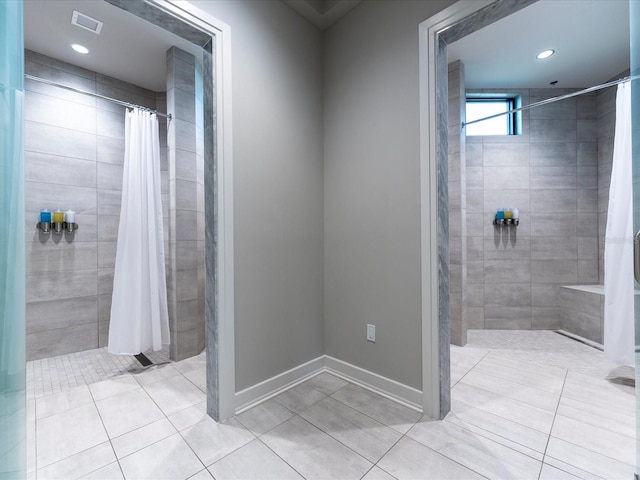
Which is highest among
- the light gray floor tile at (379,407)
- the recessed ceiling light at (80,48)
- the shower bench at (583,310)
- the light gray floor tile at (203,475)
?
the recessed ceiling light at (80,48)

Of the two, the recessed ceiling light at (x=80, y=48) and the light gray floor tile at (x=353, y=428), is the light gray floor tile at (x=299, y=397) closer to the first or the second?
the light gray floor tile at (x=353, y=428)

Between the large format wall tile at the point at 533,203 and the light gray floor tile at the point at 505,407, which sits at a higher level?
the large format wall tile at the point at 533,203

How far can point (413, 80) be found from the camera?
170 cm

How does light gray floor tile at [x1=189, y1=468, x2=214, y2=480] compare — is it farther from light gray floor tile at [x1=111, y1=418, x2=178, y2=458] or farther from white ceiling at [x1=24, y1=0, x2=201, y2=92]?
white ceiling at [x1=24, y1=0, x2=201, y2=92]

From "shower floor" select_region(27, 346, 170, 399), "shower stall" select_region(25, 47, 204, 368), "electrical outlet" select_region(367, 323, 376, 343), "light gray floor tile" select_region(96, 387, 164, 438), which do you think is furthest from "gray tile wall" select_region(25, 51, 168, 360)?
"electrical outlet" select_region(367, 323, 376, 343)

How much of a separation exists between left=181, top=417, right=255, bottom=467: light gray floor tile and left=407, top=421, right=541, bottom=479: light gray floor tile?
0.84 metres

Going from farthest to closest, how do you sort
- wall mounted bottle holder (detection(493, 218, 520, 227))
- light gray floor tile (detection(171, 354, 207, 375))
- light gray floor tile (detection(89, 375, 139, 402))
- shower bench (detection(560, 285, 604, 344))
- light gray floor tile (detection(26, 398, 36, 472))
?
wall mounted bottle holder (detection(493, 218, 520, 227))
shower bench (detection(560, 285, 604, 344))
light gray floor tile (detection(171, 354, 207, 375))
light gray floor tile (detection(89, 375, 139, 402))
light gray floor tile (detection(26, 398, 36, 472))

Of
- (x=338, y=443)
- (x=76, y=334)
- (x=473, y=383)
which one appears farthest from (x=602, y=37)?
(x=76, y=334)

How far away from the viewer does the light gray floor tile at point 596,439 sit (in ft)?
4.43

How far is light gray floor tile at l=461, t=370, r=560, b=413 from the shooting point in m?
1.78

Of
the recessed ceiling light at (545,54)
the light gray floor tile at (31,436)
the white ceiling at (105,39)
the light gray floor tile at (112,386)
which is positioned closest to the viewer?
the light gray floor tile at (31,436)

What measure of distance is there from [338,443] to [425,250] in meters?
1.06

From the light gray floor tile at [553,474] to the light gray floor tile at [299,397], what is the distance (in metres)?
1.09

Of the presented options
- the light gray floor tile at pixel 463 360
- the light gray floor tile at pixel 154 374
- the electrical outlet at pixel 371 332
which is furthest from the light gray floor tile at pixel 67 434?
the light gray floor tile at pixel 463 360
